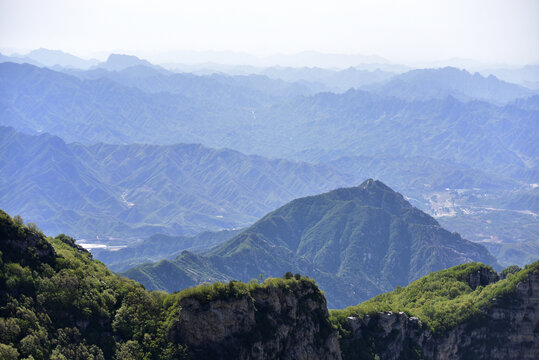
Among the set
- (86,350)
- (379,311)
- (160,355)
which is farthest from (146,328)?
(379,311)

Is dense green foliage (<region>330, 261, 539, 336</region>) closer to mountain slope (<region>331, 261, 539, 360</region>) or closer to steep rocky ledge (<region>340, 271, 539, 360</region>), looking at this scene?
mountain slope (<region>331, 261, 539, 360</region>)

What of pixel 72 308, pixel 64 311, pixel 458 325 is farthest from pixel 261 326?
pixel 458 325

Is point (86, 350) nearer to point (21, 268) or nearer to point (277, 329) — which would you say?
point (21, 268)

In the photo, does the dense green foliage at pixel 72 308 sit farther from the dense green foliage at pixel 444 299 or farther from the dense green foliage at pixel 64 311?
the dense green foliage at pixel 444 299

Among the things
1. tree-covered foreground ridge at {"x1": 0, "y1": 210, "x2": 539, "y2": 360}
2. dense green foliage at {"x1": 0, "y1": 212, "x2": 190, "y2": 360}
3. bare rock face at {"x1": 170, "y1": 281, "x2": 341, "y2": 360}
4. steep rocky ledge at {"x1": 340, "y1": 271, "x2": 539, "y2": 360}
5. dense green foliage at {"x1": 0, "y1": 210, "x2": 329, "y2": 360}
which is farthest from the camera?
steep rocky ledge at {"x1": 340, "y1": 271, "x2": 539, "y2": 360}

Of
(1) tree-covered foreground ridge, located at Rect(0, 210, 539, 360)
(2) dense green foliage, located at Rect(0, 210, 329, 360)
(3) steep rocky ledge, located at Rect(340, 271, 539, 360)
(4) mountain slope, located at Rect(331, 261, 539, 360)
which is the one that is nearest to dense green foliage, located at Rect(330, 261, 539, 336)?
(4) mountain slope, located at Rect(331, 261, 539, 360)

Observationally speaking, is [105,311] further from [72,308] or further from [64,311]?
[64,311]
